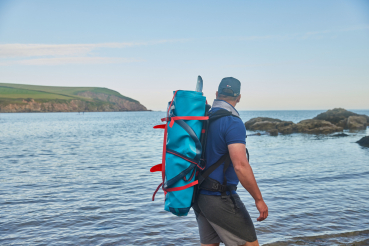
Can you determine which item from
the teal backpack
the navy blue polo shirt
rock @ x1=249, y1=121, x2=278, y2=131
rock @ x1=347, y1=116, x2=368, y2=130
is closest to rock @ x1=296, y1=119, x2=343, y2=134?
rock @ x1=249, y1=121, x2=278, y2=131

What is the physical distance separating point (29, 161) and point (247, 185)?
17.9 meters

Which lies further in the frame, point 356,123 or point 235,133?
point 356,123

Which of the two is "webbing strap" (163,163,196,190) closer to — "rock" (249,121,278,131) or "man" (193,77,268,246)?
"man" (193,77,268,246)

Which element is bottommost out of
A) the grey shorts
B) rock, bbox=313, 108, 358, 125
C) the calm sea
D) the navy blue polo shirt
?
the calm sea

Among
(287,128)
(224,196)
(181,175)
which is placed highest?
(287,128)

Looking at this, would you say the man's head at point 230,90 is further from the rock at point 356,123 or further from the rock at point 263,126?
the rock at point 356,123

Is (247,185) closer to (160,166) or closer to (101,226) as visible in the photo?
(160,166)

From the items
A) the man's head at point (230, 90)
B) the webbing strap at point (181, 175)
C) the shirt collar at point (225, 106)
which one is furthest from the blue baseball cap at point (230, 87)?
the webbing strap at point (181, 175)

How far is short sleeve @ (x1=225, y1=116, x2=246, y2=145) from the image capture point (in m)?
2.77

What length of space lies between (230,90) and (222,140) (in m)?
0.61

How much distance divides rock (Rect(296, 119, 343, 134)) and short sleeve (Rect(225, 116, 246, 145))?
38235 millimetres

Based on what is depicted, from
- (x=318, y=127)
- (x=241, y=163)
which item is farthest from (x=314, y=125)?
(x=241, y=163)

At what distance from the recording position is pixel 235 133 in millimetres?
2777

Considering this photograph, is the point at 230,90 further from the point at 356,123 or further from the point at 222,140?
the point at 356,123
